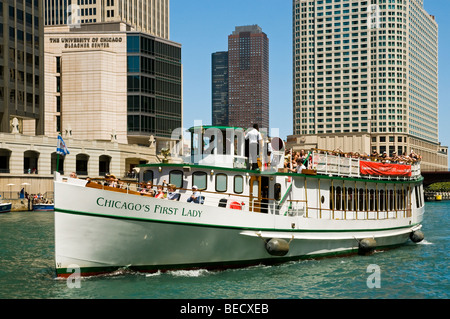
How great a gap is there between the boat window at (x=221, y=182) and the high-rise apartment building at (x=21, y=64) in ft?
197

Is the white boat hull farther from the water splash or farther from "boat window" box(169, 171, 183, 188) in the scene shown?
"boat window" box(169, 171, 183, 188)

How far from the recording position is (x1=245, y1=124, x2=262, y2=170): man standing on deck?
78.7 ft

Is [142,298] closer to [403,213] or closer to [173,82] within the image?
[403,213]

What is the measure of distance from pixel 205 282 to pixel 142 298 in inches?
112

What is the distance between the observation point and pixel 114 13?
496 feet

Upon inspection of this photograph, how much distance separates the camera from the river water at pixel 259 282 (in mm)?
18911

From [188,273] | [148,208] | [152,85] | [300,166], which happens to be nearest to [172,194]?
[148,208]

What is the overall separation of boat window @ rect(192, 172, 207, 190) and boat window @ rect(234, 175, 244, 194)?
3.98ft

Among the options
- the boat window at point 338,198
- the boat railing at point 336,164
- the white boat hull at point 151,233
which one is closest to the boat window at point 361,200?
the boat railing at point 336,164

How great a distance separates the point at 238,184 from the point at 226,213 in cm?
226

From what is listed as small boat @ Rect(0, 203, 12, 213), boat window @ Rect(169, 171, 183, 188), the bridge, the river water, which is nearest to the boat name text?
the river water

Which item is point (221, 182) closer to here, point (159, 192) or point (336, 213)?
point (159, 192)
